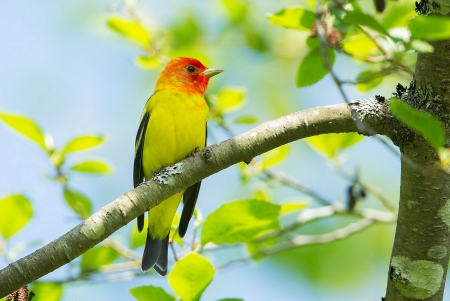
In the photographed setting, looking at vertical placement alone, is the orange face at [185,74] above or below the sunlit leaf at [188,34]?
below

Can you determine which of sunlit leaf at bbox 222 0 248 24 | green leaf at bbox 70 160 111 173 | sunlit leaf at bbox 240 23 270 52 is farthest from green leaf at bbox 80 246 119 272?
sunlit leaf at bbox 240 23 270 52

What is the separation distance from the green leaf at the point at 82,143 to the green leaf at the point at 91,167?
122mm

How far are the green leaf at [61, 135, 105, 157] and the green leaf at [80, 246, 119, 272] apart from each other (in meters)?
0.69

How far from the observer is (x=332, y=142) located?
4617 mm

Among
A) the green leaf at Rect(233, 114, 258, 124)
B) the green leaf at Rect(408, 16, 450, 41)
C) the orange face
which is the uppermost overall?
the orange face

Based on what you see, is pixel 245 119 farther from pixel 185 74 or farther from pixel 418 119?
pixel 418 119

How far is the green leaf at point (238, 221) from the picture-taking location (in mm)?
3443

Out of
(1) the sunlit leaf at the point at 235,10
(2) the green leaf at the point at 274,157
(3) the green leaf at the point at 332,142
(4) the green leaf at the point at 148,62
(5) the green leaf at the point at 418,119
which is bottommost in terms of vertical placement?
(5) the green leaf at the point at 418,119

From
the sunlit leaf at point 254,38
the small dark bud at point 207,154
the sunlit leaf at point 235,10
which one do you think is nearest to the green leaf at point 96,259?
the small dark bud at point 207,154

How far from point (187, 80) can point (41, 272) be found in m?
3.59

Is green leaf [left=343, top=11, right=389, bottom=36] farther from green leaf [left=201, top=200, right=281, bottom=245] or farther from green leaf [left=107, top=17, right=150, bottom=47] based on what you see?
green leaf [left=107, top=17, right=150, bottom=47]

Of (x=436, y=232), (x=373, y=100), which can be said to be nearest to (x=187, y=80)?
(x=373, y=100)

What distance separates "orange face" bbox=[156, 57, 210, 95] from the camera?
5926mm

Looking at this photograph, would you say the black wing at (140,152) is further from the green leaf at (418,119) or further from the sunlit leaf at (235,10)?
the green leaf at (418,119)
